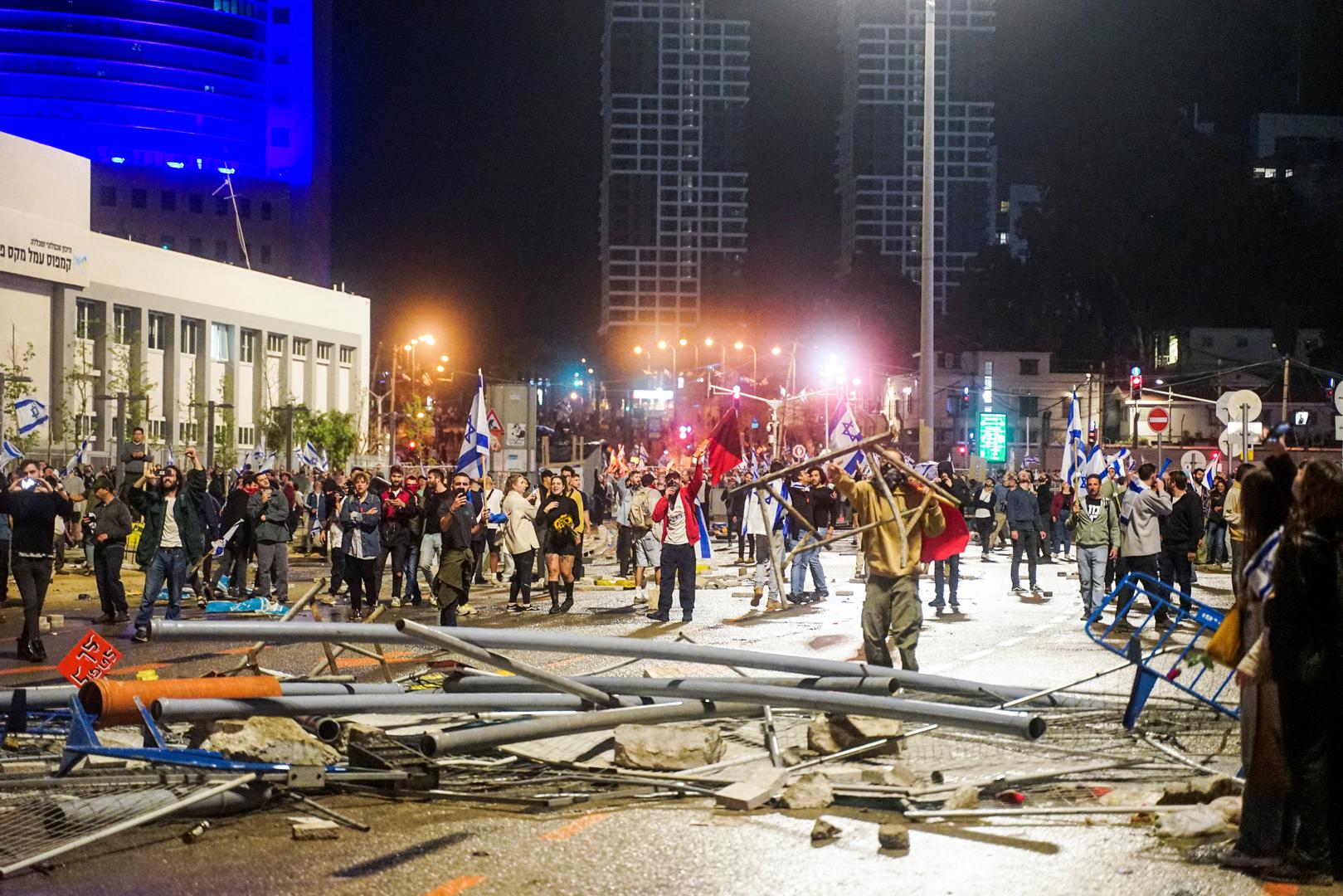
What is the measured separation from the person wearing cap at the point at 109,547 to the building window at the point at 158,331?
4478cm

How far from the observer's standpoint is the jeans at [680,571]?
1647 centimetres

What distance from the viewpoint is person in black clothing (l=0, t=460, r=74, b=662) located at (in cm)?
1271

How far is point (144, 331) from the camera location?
57125 mm

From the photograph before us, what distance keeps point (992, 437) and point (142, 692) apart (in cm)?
4896

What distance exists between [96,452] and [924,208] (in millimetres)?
37686

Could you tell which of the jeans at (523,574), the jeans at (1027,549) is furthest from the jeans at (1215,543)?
the jeans at (523,574)

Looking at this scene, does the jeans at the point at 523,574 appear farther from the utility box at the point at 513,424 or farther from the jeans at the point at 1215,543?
the jeans at the point at 1215,543

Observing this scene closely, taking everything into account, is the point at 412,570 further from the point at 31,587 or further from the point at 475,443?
the point at 31,587

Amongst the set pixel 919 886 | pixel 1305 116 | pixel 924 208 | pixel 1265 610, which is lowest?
pixel 919 886

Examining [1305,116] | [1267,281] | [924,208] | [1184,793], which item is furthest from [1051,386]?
[1184,793]

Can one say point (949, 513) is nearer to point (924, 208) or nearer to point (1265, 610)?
point (1265, 610)

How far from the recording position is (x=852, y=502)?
10594 mm

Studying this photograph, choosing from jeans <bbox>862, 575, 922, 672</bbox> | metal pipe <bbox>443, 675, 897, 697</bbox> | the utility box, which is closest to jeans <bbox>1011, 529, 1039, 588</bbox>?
jeans <bbox>862, 575, 922, 672</bbox>

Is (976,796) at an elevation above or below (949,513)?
below
